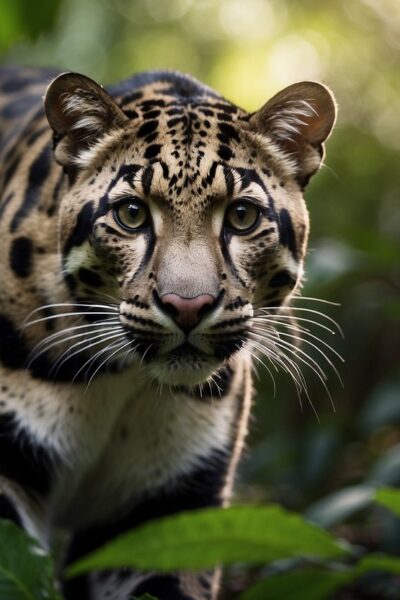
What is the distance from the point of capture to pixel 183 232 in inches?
187

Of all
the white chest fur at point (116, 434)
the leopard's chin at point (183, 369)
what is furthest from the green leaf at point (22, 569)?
the white chest fur at point (116, 434)

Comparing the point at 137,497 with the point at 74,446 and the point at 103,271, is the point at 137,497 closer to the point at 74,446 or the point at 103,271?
the point at 74,446

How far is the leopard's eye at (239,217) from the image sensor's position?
495 cm

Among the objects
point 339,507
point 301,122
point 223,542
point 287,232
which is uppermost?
point 301,122

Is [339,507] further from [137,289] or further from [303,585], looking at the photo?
[303,585]

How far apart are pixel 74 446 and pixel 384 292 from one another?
18.4 feet

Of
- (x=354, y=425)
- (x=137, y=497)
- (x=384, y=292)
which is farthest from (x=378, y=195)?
(x=137, y=497)

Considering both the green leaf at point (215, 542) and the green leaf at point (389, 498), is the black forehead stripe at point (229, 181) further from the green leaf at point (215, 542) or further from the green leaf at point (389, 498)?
the green leaf at point (215, 542)

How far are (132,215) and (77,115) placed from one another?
618 millimetres

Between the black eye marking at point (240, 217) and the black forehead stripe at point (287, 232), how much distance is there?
7.3 inches

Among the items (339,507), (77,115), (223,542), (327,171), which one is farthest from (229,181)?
(327,171)

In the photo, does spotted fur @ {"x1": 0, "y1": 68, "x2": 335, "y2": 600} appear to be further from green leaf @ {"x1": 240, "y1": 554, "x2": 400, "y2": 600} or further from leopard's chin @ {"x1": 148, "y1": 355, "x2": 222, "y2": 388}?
green leaf @ {"x1": 240, "y1": 554, "x2": 400, "y2": 600}

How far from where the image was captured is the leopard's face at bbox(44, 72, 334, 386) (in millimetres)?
4660

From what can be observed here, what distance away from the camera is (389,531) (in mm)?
7273
